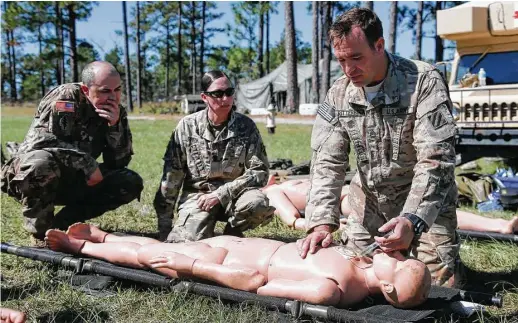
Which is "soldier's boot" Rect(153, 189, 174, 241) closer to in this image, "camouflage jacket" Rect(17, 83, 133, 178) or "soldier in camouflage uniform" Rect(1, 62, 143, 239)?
"soldier in camouflage uniform" Rect(1, 62, 143, 239)

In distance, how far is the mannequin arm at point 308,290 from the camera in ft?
11.1

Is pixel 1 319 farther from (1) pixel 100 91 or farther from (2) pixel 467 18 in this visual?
(2) pixel 467 18

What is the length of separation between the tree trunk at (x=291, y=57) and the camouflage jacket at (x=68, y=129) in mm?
21163

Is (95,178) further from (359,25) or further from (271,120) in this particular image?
(271,120)

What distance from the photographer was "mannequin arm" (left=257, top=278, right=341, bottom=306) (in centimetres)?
338

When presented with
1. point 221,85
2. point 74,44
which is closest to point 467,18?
point 221,85

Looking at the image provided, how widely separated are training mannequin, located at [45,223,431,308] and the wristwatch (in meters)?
0.18

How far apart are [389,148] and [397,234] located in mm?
870

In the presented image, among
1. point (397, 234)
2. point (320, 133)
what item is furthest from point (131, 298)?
point (397, 234)

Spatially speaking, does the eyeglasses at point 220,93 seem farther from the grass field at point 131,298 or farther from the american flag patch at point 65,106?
the grass field at point 131,298

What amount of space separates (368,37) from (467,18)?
5999 millimetres

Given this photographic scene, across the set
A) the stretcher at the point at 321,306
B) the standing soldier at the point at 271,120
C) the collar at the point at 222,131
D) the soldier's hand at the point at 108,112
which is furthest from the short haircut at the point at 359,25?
the standing soldier at the point at 271,120

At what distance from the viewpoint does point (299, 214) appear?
20.4 ft

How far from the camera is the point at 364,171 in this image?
4.08 meters
